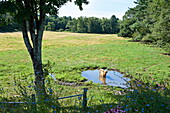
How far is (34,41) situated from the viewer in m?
7.56

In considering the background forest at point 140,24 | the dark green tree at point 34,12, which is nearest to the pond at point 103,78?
the background forest at point 140,24

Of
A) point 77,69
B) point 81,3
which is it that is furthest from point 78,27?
point 81,3

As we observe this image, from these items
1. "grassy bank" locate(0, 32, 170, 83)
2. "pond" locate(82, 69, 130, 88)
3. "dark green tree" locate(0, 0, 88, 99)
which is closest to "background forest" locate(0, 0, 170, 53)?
"dark green tree" locate(0, 0, 88, 99)

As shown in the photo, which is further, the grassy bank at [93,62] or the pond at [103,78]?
the grassy bank at [93,62]

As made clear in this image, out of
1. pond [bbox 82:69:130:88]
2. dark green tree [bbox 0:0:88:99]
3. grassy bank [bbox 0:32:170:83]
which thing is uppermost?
dark green tree [bbox 0:0:88:99]

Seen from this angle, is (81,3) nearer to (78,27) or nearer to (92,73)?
(92,73)

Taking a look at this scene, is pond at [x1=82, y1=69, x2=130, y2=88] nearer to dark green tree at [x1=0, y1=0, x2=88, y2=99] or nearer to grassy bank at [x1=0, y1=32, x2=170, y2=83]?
grassy bank at [x1=0, y1=32, x2=170, y2=83]

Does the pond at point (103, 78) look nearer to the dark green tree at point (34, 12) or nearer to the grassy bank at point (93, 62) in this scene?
the grassy bank at point (93, 62)

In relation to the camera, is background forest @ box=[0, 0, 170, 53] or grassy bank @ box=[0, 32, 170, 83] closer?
grassy bank @ box=[0, 32, 170, 83]

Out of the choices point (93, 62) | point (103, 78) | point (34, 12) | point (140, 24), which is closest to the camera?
point (34, 12)

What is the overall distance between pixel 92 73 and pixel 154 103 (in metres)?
12.7

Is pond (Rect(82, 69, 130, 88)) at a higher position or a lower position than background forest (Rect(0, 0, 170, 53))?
lower

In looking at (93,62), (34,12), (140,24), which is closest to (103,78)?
(93,62)

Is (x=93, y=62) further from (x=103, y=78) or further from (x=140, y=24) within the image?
(x=140, y=24)
